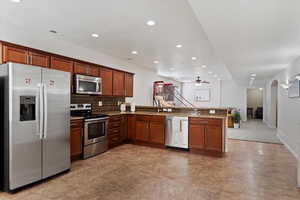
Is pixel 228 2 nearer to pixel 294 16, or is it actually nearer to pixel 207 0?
pixel 207 0

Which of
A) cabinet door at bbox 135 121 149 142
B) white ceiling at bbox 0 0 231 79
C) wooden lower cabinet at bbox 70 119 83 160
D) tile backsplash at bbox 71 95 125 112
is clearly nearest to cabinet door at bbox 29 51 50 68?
white ceiling at bbox 0 0 231 79

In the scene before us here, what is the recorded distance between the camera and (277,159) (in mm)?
4051

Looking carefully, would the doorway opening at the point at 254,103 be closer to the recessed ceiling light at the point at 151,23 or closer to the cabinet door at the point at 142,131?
the cabinet door at the point at 142,131

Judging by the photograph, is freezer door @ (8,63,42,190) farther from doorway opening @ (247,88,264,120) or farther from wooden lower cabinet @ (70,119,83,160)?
doorway opening @ (247,88,264,120)

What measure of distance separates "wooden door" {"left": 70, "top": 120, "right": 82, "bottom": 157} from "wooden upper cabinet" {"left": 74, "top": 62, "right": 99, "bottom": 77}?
4.05 feet

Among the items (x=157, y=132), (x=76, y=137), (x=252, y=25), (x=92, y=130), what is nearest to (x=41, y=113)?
(x=76, y=137)

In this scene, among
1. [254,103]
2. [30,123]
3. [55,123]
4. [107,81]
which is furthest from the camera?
[254,103]

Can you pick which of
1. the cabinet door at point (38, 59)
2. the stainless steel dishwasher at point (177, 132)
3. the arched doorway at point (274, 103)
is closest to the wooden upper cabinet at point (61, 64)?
the cabinet door at point (38, 59)

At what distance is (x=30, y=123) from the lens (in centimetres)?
266

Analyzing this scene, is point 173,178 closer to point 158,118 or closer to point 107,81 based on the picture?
point 158,118

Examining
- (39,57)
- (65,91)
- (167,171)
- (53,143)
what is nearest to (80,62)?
(39,57)

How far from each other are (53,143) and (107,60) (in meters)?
3.35

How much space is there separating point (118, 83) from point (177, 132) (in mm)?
2279

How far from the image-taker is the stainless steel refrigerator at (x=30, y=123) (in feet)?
8.20
